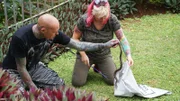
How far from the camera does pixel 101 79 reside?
500 centimetres

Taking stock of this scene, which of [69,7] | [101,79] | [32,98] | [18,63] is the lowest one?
[101,79]

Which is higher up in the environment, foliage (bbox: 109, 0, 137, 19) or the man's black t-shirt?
the man's black t-shirt

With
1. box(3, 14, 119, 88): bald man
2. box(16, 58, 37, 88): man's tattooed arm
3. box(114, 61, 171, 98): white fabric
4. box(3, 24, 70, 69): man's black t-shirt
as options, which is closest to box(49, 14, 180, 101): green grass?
box(114, 61, 171, 98): white fabric

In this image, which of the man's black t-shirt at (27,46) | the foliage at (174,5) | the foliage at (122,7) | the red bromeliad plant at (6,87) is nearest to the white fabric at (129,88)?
the man's black t-shirt at (27,46)

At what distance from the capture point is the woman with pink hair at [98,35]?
4.41 m

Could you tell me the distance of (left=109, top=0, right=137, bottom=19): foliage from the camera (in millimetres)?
8164

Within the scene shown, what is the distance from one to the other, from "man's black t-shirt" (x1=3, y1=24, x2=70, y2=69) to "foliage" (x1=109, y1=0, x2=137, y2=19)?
175 inches

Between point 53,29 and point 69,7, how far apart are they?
10.3ft

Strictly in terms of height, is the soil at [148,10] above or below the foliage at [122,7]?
below

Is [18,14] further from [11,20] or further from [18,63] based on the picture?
[18,63]

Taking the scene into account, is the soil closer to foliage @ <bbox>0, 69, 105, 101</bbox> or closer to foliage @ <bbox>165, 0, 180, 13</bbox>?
foliage @ <bbox>165, 0, 180, 13</bbox>

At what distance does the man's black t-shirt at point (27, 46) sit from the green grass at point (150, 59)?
1.01m

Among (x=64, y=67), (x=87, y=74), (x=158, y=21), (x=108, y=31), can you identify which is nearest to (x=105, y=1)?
(x=108, y=31)

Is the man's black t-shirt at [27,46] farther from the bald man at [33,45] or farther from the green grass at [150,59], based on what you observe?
the green grass at [150,59]
